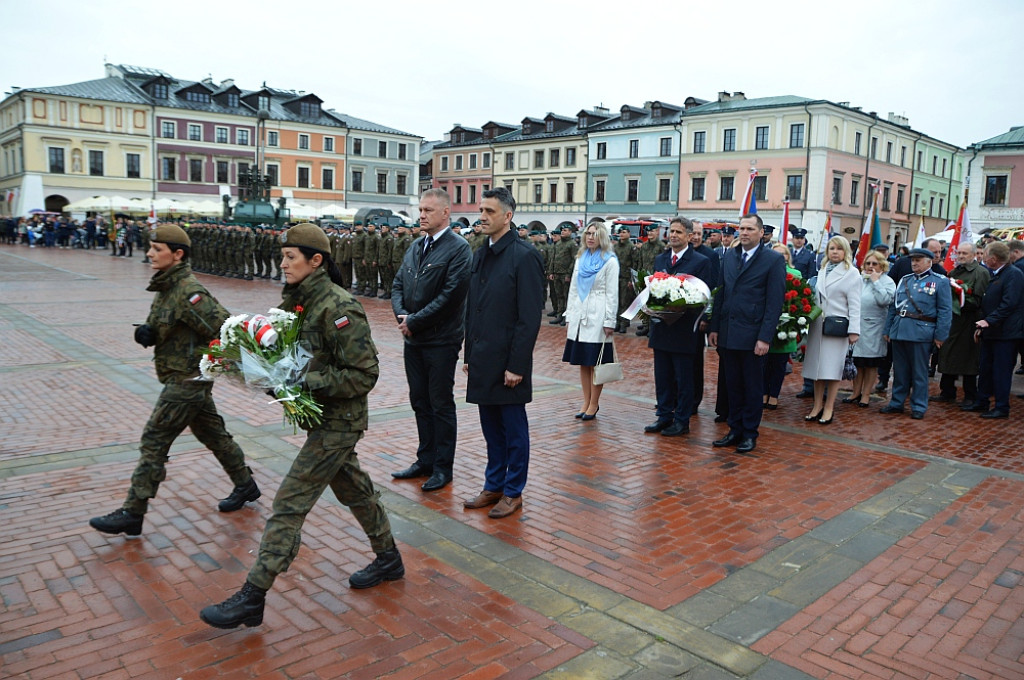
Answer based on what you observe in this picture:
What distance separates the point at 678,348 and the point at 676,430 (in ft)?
2.59

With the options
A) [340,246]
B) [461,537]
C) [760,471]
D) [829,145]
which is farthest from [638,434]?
[829,145]

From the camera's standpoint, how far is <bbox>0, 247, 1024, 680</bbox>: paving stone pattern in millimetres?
3580

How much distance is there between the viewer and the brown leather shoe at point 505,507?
5.26 metres

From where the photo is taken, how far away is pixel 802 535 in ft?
16.8

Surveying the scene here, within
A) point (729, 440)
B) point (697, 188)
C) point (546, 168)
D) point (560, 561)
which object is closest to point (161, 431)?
point (560, 561)

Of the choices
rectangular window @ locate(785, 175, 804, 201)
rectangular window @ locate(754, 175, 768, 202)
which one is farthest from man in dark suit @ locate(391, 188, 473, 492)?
rectangular window @ locate(754, 175, 768, 202)

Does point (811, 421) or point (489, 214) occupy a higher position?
point (489, 214)

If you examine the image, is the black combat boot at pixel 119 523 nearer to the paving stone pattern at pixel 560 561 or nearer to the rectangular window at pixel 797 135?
the paving stone pattern at pixel 560 561

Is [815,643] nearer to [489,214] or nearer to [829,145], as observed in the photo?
[489,214]

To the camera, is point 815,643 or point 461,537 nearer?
point 815,643

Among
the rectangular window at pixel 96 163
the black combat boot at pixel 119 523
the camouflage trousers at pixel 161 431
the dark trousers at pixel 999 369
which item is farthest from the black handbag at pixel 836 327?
the rectangular window at pixel 96 163

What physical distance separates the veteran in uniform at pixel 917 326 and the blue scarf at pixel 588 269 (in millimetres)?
3718

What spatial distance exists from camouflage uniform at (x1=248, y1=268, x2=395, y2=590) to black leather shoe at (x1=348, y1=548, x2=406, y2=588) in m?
0.51

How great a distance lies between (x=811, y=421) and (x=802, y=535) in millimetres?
3641
